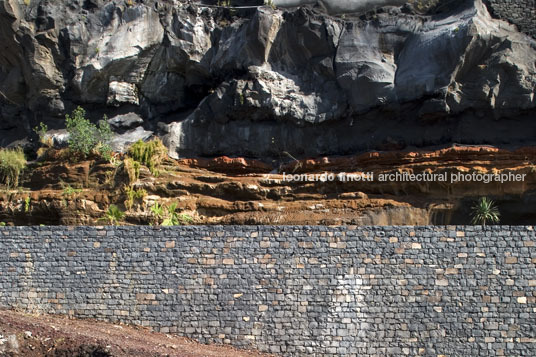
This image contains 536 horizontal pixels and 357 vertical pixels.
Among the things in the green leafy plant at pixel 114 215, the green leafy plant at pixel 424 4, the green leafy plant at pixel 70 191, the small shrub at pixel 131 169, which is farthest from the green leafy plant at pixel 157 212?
the green leafy plant at pixel 424 4

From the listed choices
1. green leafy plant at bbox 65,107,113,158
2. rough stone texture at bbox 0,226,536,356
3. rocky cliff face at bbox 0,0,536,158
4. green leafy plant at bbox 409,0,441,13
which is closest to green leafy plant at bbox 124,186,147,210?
green leafy plant at bbox 65,107,113,158

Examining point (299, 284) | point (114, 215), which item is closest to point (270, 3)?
point (114, 215)

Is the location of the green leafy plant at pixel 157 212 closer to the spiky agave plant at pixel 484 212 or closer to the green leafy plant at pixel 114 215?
the green leafy plant at pixel 114 215

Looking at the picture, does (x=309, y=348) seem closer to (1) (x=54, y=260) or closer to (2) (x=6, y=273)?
(1) (x=54, y=260)

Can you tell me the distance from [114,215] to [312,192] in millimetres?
4414

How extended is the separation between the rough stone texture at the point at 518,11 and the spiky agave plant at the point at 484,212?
14.2 ft

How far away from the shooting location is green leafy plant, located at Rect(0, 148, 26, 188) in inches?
575

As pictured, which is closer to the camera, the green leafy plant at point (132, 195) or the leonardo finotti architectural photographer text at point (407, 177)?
the leonardo finotti architectural photographer text at point (407, 177)

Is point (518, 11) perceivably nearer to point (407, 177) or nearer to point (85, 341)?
point (407, 177)

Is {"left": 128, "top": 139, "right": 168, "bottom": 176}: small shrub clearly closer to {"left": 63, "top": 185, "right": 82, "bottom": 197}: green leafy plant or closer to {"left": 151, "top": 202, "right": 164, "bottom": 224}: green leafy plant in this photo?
{"left": 151, "top": 202, "right": 164, "bottom": 224}: green leafy plant

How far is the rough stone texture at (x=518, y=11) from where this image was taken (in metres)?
14.3

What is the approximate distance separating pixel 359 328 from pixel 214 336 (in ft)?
7.83

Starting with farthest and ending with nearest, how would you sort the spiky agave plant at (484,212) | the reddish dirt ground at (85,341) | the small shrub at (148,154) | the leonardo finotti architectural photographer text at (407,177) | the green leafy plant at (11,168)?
the green leafy plant at (11,168)
the small shrub at (148,154)
the leonardo finotti architectural photographer text at (407,177)
the spiky agave plant at (484,212)
the reddish dirt ground at (85,341)

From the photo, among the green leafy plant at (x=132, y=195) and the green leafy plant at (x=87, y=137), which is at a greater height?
the green leafy plant at (x=87, y=137)
